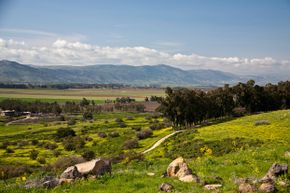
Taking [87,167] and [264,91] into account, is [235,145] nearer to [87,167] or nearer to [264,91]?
[87,167]

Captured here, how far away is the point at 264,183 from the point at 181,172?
4.50 metres

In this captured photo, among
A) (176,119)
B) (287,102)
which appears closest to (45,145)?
(176,119)

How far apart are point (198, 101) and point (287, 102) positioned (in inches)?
1287

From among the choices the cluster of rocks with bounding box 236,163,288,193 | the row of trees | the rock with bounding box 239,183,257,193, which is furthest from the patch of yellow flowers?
the row of trees

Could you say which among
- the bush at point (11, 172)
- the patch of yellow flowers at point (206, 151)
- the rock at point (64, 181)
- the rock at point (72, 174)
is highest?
the rock at point (72, 174)

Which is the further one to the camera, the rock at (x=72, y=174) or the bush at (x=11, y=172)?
the bush at (x=11, y=172)

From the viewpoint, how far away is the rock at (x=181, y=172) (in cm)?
1707

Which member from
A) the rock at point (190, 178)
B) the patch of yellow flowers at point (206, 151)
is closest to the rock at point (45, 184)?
the rock at point (190, 178)

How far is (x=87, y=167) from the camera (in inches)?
755

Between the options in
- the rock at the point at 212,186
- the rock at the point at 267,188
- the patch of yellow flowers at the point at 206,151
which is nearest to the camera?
the rock at the point at 267,188

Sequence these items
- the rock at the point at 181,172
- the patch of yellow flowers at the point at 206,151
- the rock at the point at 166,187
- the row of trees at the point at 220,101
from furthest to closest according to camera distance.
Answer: the row of trees at the point at 220,101 → the patch of yellow flowers at the point at 206,151 → the rock at the point at 181,172 → the rock at the point at 166,187

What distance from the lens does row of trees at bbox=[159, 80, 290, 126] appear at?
90.9 m

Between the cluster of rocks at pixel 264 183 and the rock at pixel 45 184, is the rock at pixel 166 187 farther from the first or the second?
the rock at pixel 45 184

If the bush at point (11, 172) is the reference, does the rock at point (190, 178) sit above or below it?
above
